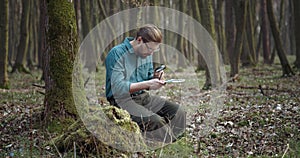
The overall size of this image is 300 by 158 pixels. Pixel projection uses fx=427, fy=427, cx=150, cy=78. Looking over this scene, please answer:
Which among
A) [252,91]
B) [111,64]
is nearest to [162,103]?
[111,64]

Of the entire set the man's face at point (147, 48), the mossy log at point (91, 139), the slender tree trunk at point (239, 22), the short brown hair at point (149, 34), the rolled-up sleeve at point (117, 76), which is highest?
the slender tree trunk at point (239, 22)

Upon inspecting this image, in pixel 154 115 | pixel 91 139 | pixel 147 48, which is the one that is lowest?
pixel 91 139

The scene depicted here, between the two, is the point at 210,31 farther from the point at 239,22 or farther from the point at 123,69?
the point at 123,69

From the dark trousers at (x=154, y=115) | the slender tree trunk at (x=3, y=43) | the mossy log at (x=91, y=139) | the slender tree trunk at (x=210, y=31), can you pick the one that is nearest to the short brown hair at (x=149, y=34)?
the dark trousers at (x=154, y=115)

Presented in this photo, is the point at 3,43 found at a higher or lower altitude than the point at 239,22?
lower

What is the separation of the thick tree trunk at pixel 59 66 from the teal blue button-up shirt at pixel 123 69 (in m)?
1.12

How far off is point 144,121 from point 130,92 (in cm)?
54

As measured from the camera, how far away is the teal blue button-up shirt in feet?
21.3

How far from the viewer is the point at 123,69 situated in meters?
6.64

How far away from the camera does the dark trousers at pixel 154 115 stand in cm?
671

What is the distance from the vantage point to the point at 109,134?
18.9ft

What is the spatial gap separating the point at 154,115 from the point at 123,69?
2.87 feet

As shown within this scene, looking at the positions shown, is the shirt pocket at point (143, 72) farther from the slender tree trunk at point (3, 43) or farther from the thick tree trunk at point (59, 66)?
the slender tree trunk at point (3, 43)

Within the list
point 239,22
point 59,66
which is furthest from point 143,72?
point 239,22
